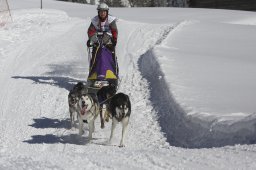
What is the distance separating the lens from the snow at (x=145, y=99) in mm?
6363

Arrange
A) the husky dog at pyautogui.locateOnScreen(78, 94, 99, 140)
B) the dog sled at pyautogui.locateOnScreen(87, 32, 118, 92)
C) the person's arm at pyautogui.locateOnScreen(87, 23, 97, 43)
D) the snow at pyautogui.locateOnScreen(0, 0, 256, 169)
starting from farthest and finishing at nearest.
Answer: the person's arm at pyautogui.locateOnScreen(87, 23, 97, 43)
the dog sled at pyautogui.locateOnScreen(87, 32, 118, 92)
the husky dog at pyautogui.locateOnScreen(78, 94, 99, 140)
the snow at pyautogui.locateOnScreen(0, 0, 256, 169)

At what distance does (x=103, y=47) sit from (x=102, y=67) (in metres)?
0.46

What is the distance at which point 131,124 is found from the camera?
9.19 meters

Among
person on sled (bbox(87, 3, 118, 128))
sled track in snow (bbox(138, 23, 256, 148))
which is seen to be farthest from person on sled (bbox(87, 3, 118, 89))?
sled track in snow (bbox(138, 23, 256, 148))

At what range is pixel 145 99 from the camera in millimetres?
10969

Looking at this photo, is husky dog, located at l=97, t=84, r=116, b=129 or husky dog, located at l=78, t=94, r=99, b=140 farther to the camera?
husky dog, located at l=97, t=84, r=116, b=129

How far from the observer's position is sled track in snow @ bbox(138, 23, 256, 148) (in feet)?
23.3

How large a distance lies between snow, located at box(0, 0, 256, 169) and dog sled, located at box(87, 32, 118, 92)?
781 millimetres

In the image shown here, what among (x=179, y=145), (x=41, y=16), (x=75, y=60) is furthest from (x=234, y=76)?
(x=41, y=16)

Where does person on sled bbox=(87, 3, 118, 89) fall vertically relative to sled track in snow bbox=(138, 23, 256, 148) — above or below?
above

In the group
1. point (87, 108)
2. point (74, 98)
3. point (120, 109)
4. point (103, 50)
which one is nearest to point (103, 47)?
point (103, 50)

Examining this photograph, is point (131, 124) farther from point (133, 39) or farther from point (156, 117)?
point (133, 39)

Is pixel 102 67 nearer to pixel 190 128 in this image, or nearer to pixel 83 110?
pixel 83 110

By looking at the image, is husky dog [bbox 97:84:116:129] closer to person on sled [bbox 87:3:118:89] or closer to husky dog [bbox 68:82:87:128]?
husky dog [bbox 68:82:87:128]
